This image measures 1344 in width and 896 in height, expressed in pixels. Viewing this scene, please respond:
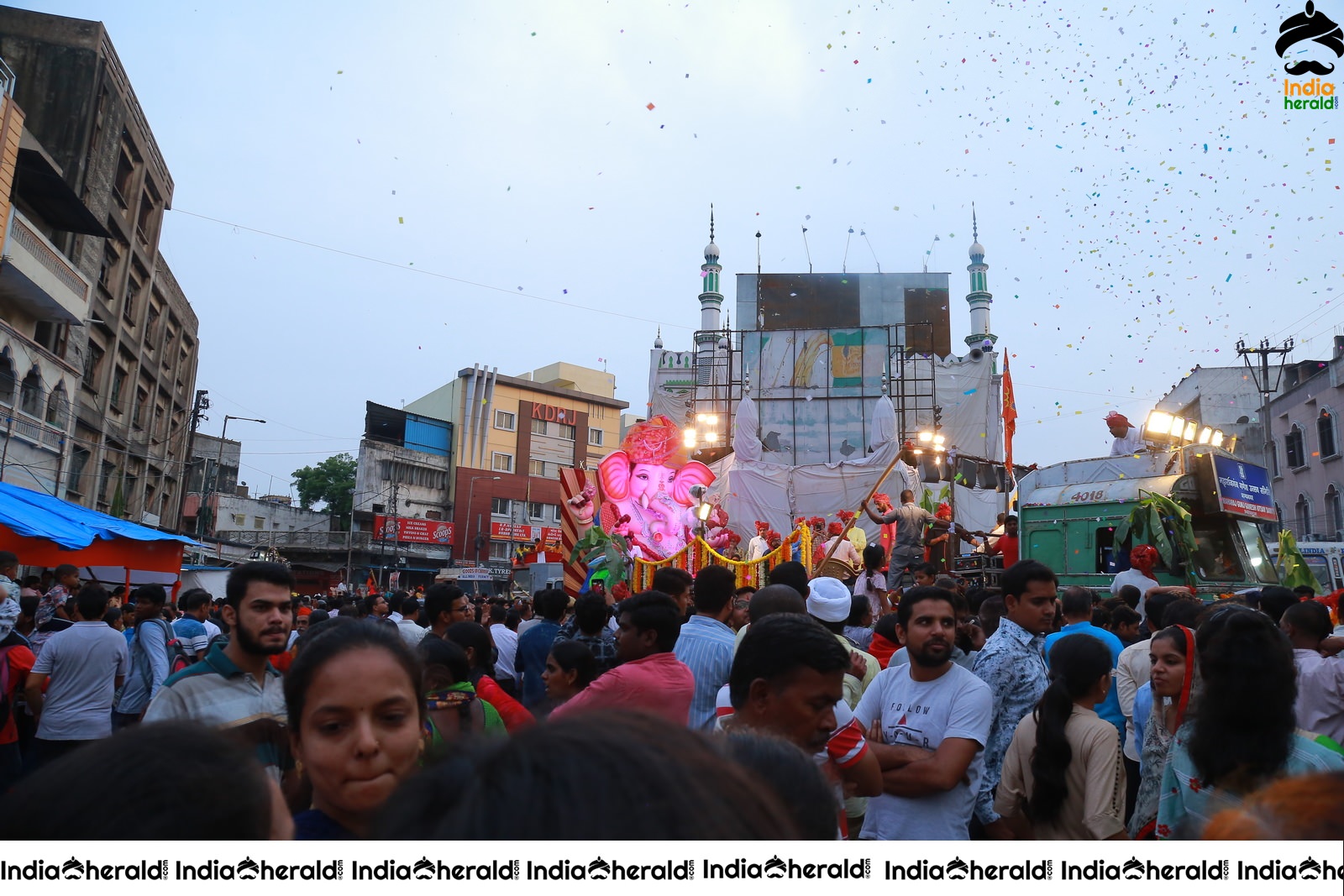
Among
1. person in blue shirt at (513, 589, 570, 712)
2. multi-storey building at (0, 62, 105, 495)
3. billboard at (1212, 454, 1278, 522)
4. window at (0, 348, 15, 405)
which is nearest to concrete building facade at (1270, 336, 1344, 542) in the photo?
billboard at (1212, 454, 1278, 522)

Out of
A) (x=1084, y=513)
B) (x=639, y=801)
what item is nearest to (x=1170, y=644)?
(x=639, y=801)

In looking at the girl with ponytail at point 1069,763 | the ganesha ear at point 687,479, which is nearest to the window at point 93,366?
the ganesha ear at point 687,479

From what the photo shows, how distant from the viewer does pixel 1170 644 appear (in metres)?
4.04

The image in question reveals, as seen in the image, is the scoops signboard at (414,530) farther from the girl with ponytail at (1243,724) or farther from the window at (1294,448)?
the girl with ponytail at (1243,724)

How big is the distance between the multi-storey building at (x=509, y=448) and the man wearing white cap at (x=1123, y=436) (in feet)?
147

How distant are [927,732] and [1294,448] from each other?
3996 cm

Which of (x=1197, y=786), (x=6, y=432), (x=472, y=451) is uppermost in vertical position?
(x=472, y=451)

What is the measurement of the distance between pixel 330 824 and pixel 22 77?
1239 inches

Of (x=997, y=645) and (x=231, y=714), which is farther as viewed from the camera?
(x=997, y=645)

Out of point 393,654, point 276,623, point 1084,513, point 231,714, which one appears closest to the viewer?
point 393,654

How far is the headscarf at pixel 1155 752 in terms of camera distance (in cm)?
391

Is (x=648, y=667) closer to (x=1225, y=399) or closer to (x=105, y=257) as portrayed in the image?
(x=105, y=257)

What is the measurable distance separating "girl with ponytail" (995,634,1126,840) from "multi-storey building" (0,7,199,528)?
24610 mm
